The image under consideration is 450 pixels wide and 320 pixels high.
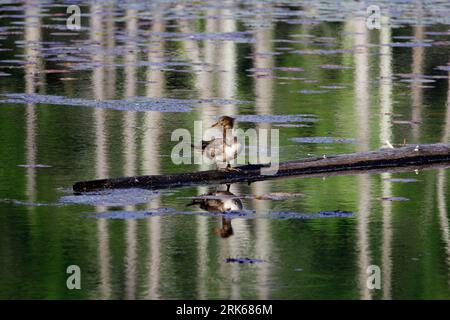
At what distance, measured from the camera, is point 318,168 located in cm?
1534

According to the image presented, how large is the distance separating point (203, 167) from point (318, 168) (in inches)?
54.6

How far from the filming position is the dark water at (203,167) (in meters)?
11.4

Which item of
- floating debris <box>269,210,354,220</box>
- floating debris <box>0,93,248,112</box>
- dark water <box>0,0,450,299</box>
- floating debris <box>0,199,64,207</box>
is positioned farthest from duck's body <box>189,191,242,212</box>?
floating debris <box>0,93,248,112</box>

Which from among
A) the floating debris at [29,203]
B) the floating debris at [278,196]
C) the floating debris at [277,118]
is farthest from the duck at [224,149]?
the floating debris at [277,118]

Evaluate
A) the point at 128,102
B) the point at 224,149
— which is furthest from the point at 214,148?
the point at 128,102

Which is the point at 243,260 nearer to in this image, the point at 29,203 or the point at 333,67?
the point at 29,203

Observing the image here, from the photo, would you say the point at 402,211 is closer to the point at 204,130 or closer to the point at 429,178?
the point at 429,178

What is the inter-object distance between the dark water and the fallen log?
5.3 inches

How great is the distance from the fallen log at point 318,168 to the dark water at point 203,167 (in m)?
0.13

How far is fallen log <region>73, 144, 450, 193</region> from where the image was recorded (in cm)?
1430

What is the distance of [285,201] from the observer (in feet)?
46.3

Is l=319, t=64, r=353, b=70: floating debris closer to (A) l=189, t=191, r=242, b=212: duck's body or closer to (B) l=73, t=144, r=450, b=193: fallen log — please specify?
(B) l=73, t=144, r=450, b=193: fallen log
